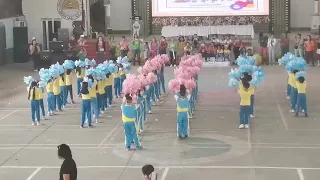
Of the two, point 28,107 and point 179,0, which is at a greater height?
point 179,0

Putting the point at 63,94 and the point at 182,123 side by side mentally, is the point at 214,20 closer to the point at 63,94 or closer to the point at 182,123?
the point at 63,94

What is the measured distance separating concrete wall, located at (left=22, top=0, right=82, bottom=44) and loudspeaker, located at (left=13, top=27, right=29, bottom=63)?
1.61m

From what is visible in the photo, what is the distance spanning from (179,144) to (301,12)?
84.3 feet

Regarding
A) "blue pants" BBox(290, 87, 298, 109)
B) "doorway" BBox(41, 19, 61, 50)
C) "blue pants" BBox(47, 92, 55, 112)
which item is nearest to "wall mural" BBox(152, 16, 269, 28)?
"doorway" BBox(41, 19, 61, 50)

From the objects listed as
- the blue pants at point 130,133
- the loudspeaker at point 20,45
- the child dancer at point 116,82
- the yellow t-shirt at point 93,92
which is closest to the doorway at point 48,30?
the loudspeaker at point 20,45

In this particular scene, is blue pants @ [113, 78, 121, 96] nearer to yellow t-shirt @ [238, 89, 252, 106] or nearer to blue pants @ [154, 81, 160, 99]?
blue pants @ [154, 81, 160, 99]

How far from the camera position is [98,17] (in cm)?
4200

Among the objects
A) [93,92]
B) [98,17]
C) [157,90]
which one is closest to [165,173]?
[93,92]

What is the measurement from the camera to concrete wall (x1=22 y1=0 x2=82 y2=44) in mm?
38344

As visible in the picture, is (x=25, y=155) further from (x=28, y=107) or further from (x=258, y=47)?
(x=258, y=47)

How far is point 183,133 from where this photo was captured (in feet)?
60.4

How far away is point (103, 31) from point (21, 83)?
42.1ft

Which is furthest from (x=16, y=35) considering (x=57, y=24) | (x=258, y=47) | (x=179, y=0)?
(x=258, y=47)

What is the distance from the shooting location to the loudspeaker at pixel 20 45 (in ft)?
122
